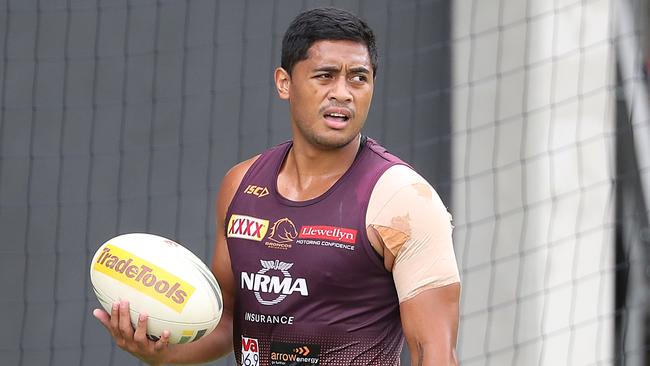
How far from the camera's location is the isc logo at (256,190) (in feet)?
9.90

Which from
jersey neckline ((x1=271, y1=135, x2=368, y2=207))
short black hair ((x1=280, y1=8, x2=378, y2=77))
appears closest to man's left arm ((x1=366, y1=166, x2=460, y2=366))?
jersey neckline ((x1=271, y1=135, x2=368, y2=207))

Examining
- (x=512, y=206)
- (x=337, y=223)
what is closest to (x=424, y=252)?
(x=337, y=223)

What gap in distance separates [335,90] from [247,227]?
40cm

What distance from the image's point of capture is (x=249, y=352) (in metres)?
2.99

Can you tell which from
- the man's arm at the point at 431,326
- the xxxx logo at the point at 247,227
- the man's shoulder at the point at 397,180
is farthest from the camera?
the xxxx logo at the point at 247,227

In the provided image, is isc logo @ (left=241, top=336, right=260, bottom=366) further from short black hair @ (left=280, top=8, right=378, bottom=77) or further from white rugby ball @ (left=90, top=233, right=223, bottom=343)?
short black hair @ (left=280, top=8, right=378, bottom=77)

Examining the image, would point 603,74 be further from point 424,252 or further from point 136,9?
point 424,252

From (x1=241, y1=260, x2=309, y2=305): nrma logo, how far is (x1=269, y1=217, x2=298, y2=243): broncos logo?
0.18 ft

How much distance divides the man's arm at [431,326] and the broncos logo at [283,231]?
323 mm

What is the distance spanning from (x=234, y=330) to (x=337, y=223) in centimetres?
46

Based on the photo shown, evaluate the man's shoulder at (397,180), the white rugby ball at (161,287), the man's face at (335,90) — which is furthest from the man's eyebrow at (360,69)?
the white rugby ball at (161,287)

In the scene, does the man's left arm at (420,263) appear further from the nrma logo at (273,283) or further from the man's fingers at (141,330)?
the man's fingers at (141,330)

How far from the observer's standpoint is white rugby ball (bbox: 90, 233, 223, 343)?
115 inches

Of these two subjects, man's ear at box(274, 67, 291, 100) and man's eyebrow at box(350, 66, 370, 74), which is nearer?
man's eyebrow at box(350, 66, 370, 74)
